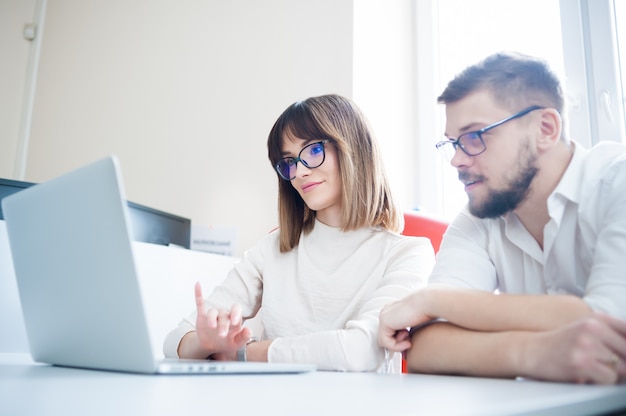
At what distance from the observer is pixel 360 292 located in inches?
47.1

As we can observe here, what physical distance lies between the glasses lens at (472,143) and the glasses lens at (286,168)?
A: 0.45 meters

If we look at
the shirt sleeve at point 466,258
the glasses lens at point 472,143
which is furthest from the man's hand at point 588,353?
the glasses lens at point 472,143

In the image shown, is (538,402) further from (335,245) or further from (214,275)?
(214,275)

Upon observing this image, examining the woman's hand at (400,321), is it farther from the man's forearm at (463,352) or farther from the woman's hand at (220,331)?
the woman's hand at (220,331)

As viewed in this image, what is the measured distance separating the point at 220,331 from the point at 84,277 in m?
0.32

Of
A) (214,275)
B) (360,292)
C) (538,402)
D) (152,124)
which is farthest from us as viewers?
(152,124)

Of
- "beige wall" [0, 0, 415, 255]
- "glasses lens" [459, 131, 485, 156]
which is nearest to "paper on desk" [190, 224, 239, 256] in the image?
"beige wall" [0, 0, 415, 255]

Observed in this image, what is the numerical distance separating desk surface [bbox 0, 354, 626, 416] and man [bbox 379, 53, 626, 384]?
8.0 inches

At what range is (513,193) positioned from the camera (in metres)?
0.99

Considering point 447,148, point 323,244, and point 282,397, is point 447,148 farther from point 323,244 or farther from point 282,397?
point 282,397

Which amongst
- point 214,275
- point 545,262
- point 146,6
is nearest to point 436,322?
point 545,262

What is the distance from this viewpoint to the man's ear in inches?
38.9

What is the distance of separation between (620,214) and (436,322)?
1.14 ft

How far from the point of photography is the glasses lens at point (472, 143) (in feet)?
3.29
